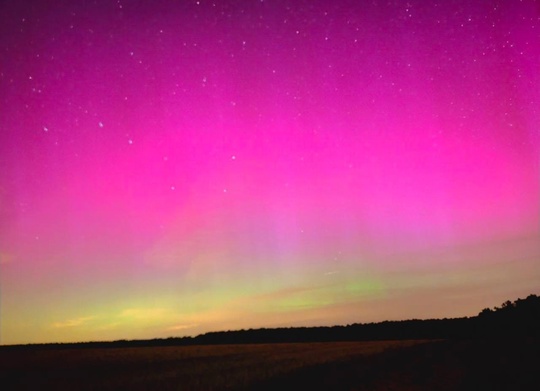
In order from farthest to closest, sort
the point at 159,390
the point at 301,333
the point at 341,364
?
1. the point at 301,333
2. the point at 341,364
3. the point at 159,390

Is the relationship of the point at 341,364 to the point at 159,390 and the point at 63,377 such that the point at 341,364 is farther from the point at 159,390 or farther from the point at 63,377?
the point at 63,377

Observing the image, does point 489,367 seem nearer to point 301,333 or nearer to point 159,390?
point 159,390

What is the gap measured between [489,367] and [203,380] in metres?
12.2

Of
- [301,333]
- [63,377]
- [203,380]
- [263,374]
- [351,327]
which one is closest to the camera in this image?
[203,380]

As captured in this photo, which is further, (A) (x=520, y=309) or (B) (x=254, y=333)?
(B) (x=254, y=333)

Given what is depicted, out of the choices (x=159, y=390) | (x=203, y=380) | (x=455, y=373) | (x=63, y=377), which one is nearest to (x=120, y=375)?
(x=63, y=377)

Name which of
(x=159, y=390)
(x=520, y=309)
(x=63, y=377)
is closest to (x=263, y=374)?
(x=159, y=390)

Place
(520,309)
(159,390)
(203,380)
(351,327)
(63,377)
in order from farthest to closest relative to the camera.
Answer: (351,327) → (520,309) → (63,377) → (203,380) → (159,390)

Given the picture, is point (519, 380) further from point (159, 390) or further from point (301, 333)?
point (301, 333)

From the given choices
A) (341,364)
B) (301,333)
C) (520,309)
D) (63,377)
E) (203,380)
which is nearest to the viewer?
(203,380)

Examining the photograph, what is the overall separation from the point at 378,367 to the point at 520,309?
7814cm

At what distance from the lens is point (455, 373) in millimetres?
17562

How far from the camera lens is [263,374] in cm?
1827

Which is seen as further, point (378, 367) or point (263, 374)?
point (378, 367)
